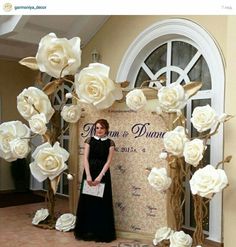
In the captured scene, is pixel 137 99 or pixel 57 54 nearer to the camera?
pixel 137 99

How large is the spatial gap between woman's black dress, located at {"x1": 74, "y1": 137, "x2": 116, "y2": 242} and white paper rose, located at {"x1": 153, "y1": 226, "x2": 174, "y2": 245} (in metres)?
0.49

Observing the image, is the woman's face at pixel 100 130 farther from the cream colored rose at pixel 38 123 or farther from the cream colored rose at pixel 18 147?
the cream colored rose at pixel 18 147

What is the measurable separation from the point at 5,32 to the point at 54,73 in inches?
63.3

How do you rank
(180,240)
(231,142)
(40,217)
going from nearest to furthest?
(231,142)
(180,240)
(40,217)

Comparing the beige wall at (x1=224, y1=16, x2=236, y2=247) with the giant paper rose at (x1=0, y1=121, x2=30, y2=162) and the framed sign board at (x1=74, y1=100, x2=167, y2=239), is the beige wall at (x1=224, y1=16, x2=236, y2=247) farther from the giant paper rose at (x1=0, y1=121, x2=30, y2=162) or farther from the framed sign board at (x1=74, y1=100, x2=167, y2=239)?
the giant paper rose at (x1=0, y1=121, x2=30, y2=162)

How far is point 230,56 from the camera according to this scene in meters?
2.98

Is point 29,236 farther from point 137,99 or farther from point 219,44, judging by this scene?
point 219,44

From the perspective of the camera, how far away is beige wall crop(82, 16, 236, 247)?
2959 millimetres

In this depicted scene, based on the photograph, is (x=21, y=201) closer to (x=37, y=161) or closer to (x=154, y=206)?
(x=37, y=161)

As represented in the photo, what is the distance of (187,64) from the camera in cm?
439

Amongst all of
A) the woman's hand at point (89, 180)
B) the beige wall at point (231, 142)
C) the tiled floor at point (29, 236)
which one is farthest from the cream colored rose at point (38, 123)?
the beige wall at point (231, 142)

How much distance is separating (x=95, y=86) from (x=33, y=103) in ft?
2.54

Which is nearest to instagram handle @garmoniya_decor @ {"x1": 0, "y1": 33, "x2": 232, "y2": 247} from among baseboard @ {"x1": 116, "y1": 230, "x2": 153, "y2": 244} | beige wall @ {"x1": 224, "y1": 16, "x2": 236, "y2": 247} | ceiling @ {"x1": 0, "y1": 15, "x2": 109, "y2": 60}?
beige wall @ {"x1": 224, "y1": 16, "x2": 236, "y2": 247}

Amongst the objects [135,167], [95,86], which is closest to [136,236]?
[135,167]
